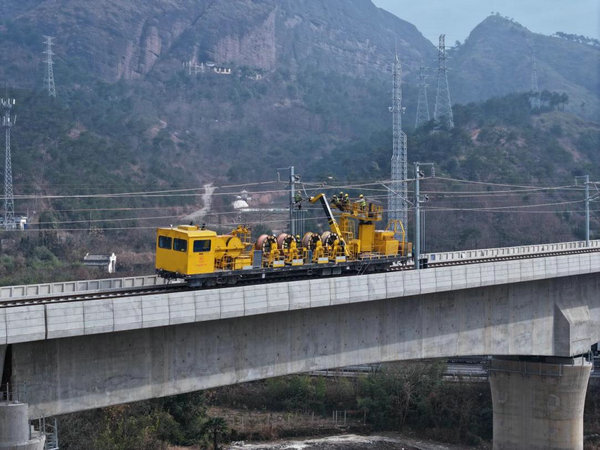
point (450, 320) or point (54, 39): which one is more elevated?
point (54, 39)

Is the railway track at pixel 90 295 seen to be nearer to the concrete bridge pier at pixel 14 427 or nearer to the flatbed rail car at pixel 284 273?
the flatbed rail car at pixel 284 273

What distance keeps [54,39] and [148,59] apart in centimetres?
1939

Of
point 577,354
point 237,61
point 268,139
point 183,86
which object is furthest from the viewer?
point 237,61

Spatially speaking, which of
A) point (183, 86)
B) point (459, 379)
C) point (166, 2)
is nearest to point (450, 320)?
point (459, 379)

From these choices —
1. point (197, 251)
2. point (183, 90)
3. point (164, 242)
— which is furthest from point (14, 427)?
point (183, 90)

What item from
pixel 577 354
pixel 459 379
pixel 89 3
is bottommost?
pixel 459 379

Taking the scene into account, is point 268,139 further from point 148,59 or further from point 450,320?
point 450,320

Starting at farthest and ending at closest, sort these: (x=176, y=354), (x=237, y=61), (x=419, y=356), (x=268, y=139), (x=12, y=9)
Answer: (x=12, y=9) → (x=237, y=61) → (x=268, y=139) → (x=419, y=356) → (x=176, y=354)

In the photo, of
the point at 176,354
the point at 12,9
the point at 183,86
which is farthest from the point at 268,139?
the point at 176,354

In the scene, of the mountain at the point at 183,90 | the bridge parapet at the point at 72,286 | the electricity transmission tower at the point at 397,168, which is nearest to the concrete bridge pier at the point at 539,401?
the bridge parapet at the point at 72,286

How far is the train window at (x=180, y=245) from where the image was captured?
29872 millimetres

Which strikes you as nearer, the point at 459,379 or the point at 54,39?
the point at 459,379

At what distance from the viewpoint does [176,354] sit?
25547mm

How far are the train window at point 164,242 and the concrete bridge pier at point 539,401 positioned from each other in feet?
60.5
